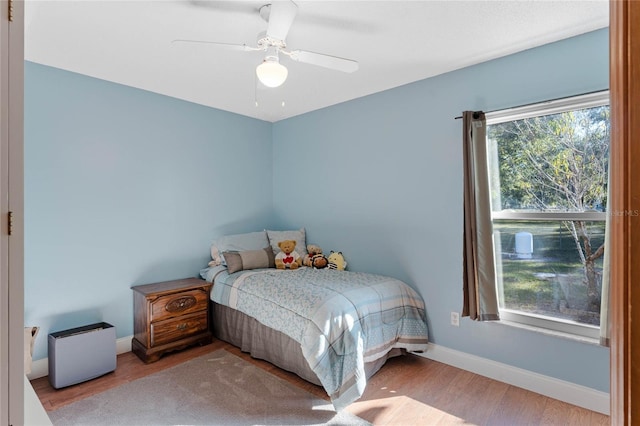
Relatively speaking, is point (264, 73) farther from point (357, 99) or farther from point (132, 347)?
point (132, 347)

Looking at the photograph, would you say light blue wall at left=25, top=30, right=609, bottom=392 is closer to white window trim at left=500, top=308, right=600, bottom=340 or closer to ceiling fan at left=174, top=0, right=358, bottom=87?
white window trim at left=500, top=308, right=600, bottom=340

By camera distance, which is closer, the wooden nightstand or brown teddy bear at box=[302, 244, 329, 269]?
the wooden nightstand

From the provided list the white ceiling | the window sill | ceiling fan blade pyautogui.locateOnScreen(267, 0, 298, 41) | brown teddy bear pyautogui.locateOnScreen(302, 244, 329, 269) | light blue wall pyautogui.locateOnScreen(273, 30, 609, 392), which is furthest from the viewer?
brown teddy bear pyautogui.locateOnScreen(302, 244, 329, 269)

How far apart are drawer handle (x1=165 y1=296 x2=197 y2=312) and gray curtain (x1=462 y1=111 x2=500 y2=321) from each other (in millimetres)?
2456

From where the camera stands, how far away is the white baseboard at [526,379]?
2.18 metres

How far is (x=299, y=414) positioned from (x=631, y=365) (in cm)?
203

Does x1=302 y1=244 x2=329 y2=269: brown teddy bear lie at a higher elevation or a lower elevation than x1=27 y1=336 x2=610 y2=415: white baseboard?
higher

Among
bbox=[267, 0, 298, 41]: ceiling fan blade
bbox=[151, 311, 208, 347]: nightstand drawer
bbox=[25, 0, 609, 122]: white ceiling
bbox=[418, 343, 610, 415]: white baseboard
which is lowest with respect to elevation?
bbox=[418, 343, 610, 415]: white baseboard

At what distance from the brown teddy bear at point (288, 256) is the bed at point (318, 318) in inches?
4.9

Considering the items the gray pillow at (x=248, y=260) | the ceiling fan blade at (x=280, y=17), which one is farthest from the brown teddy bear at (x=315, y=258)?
the ceiling fan blade at (x=280, y=17)

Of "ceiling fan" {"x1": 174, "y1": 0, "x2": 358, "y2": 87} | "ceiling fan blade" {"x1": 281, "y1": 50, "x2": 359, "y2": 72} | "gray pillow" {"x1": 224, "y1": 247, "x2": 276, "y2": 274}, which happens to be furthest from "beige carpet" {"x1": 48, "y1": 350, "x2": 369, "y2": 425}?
"ceiling fan blade" {"x1": 281, "y1": 50, "x2": 359, "y2": 72}

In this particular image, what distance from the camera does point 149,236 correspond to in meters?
3.28

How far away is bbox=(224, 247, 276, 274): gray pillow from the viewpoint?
3.42 metres

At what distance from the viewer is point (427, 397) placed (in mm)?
2348
